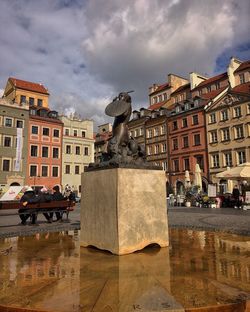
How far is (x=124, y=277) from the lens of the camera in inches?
148

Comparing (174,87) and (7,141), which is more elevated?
(174,87)

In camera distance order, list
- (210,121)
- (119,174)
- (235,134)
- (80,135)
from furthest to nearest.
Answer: (80,135) < (210,121) < (235,134) < (119,174)

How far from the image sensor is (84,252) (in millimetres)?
5500

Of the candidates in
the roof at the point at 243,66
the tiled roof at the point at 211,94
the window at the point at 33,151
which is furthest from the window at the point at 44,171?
the roof at the point at 243,66

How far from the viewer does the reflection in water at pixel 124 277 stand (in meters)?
2.90

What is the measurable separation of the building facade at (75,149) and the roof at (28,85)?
6.42 metres

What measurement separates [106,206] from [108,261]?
1071 millimetres

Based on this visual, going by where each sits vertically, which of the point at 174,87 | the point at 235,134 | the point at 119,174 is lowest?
the point at 119,174

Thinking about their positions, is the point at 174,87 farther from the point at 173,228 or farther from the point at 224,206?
the point at 173,228

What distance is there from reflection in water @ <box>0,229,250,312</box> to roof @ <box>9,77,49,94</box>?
143ft

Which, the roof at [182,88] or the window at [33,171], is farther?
the roof at [182,88]

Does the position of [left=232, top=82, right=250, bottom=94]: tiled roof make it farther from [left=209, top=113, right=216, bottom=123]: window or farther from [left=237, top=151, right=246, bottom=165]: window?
[left=237, top=151, right=246, bottom=165]: window

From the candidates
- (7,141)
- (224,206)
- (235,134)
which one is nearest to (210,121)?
(235,134)

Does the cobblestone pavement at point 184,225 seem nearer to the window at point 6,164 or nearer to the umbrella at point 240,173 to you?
the umbrella at point 240,173
